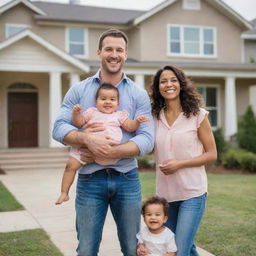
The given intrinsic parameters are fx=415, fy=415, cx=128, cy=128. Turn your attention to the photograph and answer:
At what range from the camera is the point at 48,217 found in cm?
704

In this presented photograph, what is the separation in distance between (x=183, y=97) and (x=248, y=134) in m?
14.9

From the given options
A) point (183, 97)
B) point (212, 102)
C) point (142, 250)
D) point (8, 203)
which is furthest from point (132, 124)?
point (212, 102)

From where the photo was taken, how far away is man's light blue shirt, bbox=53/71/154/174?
3.17 m

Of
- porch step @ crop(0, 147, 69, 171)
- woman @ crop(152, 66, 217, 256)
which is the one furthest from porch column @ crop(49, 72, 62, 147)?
woman @ crop(152, 66, 217, 256)

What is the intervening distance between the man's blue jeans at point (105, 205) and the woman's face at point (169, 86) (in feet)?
2.27

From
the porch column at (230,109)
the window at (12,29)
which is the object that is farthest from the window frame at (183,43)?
the window at (12,29)

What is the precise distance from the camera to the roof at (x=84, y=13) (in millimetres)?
18875

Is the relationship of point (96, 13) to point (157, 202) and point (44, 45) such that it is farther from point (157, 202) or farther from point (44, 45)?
point (157, 202)

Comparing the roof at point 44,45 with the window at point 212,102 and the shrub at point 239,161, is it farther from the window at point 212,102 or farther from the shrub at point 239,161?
the window at point 212,102

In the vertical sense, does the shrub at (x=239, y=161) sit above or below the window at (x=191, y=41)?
below

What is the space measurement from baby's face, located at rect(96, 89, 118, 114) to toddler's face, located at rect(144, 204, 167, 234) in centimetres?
84

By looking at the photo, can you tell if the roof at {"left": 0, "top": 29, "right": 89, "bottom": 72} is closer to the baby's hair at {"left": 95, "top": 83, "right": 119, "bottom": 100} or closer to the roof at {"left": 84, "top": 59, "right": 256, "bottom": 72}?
the roof at {"left": 84, "top": 59, "right": 256, "bottom": 72}

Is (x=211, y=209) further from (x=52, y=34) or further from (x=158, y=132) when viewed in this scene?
(x=52, y=34)

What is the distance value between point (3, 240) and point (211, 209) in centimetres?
373
